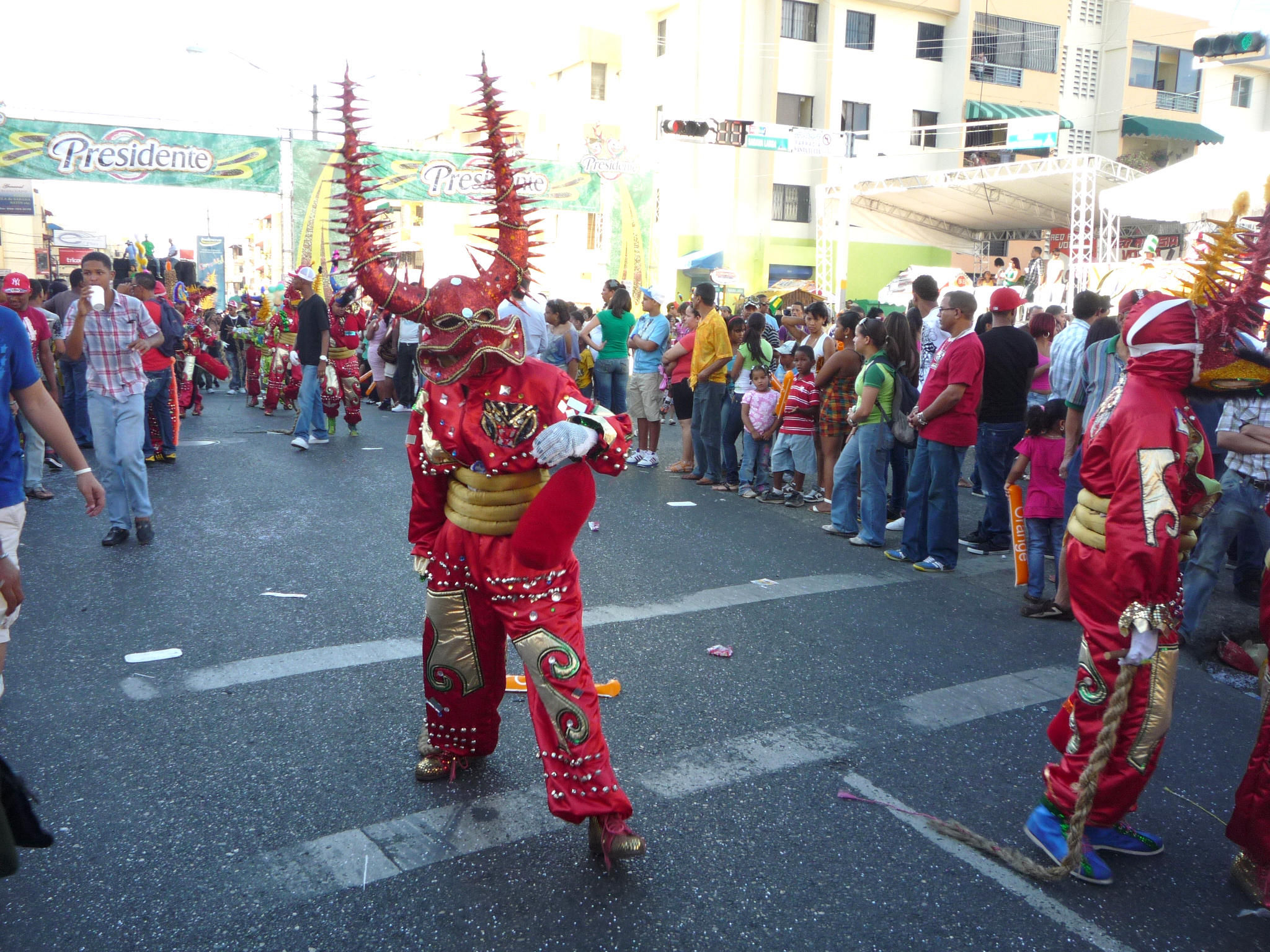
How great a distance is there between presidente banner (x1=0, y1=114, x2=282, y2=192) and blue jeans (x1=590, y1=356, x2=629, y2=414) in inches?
502

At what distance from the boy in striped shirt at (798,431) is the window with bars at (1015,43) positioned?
2874cm

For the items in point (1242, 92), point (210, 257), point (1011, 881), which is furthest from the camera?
point (210, 257)

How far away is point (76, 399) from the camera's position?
10375 millimetres

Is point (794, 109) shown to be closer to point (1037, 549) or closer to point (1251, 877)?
point (1037, 549)

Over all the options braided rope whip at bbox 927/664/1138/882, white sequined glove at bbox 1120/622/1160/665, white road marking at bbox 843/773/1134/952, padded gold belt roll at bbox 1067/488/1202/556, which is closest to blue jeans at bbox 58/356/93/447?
white road marking at bbox 843/773/1134/952

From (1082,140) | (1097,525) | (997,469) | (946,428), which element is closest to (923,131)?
(1082,140)

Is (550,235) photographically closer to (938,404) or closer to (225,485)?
(225,485)

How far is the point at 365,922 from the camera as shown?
274 centimetres

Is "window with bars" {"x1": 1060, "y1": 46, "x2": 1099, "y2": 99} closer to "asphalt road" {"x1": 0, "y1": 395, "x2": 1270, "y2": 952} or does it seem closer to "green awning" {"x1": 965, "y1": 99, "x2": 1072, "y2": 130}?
"green awning" {"x1": 965, "y1": 99, "x2": 1072, "y2": 130}

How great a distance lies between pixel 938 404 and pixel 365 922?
5112 mm

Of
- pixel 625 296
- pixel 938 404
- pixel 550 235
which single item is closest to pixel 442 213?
pixel 550 235

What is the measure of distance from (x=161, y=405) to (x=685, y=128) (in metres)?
18.9

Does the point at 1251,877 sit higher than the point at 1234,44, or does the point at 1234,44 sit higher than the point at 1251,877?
the point at 1234,44

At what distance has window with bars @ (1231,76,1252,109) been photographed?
34500 mm
